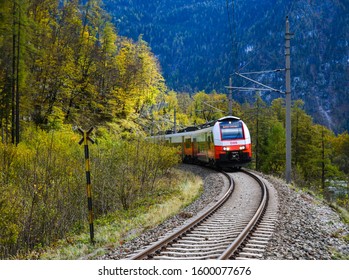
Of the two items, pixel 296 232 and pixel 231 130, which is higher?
pixel 231 130

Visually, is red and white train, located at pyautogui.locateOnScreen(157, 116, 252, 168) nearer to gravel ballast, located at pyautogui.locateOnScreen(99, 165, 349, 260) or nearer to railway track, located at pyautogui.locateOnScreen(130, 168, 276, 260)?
gravel ballast, located at pyautogui.locateOnScreen(99, 165, 349, 260)

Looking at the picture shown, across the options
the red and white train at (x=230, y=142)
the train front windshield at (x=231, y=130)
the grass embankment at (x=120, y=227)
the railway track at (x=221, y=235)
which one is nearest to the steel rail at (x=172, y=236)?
the railway track at (x=221, y=235)

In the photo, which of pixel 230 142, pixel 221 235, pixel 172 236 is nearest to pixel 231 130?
pixel 230 142

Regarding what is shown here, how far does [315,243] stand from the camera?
28.5 feet

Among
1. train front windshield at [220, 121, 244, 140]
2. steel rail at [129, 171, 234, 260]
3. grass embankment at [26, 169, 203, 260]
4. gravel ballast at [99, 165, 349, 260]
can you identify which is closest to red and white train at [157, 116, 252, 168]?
train front windshield at [220, 121, 244, 140]

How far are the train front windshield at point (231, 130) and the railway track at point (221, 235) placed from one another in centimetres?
1040

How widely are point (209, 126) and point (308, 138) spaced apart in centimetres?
2790

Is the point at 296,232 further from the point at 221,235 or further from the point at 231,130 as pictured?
the point at 231,130

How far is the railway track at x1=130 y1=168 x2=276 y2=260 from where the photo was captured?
7.70 m

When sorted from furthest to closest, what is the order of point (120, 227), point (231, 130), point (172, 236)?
point (231, 130)
point (120, 227)
point (172, 236)

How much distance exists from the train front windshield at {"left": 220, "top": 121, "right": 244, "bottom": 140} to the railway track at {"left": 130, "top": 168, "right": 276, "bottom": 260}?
34.1 feet

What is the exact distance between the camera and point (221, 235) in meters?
9.27

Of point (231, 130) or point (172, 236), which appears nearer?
point (172, 236)

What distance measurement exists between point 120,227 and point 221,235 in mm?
3932
